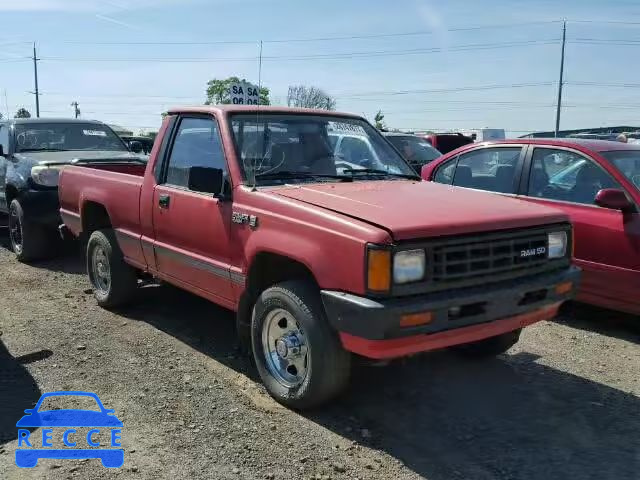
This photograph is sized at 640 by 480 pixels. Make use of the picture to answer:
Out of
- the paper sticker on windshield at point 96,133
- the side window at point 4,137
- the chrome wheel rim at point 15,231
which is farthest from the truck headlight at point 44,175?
the paper sticker on windshield at point 96,133

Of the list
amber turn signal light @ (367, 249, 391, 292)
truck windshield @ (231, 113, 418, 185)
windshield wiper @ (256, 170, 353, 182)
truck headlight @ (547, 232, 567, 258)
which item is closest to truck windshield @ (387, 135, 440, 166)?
truck windshield @ (231, 113, 418, 185)

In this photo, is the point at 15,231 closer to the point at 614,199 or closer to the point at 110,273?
the point at 110,273

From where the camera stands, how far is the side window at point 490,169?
20.5ft

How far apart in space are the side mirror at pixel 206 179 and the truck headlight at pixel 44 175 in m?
4.49

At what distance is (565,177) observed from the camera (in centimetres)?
589

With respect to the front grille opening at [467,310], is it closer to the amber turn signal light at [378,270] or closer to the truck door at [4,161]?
the amber turn signal light at [378,270]

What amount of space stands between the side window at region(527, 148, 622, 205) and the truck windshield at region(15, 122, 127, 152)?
607cm

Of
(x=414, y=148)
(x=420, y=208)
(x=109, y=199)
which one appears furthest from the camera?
(x=414, y=148)

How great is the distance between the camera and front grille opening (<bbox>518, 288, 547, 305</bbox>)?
374 centimetres

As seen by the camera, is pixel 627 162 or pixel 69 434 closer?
pixel 69 434

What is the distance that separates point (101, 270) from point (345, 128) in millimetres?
2808

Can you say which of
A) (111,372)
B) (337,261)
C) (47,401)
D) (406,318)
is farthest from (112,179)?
(406,318)

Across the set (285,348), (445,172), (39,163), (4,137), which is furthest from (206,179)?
(4,137)

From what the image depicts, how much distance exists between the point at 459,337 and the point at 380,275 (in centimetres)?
63
